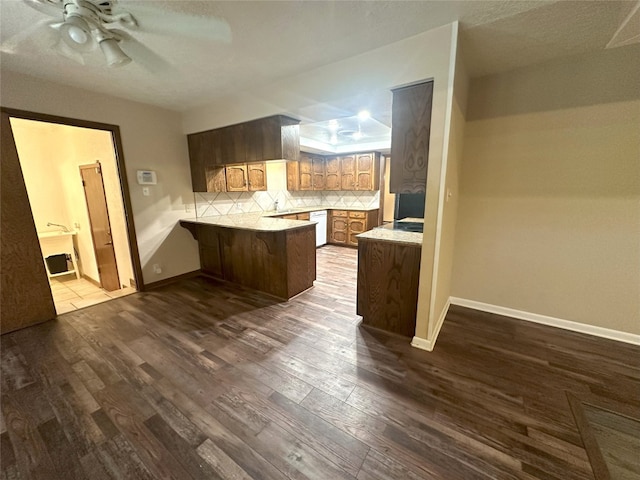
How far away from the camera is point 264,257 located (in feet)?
10.6

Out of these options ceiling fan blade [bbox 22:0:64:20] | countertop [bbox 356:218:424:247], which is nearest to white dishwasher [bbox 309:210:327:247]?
countertop [bbox 356:218:424:247]

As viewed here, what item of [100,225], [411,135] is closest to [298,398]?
[411,135]

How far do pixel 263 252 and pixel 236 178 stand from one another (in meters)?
1.65

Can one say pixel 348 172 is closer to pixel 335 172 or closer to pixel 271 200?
pixel 335 172

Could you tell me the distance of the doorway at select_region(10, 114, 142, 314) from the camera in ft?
11.0

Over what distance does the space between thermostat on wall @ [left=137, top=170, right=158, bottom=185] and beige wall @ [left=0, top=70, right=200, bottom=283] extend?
59mm

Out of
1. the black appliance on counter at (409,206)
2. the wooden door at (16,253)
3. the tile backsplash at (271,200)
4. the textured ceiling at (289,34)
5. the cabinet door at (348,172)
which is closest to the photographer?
the textured ceiling at (289,34)

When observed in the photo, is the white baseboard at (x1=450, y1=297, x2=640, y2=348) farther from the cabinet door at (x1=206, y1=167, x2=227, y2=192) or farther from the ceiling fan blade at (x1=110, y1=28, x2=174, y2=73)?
the ceiling fan blade at (x1=110, y1=28, x2=174, y2=73)

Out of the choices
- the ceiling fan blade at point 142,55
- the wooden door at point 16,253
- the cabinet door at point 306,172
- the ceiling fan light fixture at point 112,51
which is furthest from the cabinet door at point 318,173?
the wooden door at point 16,253

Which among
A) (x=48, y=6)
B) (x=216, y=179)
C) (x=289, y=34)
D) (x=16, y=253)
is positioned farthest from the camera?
(x=216, y=179)

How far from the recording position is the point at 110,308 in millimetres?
3025

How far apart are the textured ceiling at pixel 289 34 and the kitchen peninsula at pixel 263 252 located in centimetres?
168

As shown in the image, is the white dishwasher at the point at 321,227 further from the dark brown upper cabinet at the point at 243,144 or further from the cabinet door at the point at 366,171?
the dark brown upper cabinet at the point at 243,144

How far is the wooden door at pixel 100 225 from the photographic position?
3.55 m
